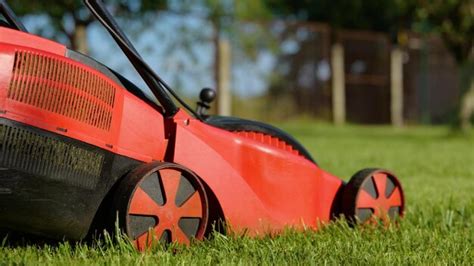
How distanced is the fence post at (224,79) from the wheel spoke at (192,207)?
1192cm

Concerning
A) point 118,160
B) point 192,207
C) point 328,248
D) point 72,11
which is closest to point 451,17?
point 72,11

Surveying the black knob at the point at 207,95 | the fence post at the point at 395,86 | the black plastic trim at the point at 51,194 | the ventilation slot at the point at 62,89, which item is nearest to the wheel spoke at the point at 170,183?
the black plastic trim at the point at 51,194

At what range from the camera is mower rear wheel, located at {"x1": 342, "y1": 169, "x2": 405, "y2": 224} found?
9.57 ft

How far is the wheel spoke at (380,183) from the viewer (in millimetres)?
2990

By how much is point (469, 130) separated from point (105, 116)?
432 inches

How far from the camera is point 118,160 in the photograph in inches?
90.7

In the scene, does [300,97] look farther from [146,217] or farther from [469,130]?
[146,217]

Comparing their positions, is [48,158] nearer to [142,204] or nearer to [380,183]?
[142,204]

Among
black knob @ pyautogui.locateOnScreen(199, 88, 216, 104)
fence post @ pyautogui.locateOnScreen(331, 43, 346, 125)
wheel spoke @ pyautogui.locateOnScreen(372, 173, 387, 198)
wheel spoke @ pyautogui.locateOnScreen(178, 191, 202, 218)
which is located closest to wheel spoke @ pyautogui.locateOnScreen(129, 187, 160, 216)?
wheel spoke @ pyautogui.locateOnScreen(178, 191, 202, 218)

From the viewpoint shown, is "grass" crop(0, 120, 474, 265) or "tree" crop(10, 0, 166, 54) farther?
"tree" crop(10, 0, 166, 54)

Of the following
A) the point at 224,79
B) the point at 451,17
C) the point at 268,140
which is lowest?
the point at 268,140

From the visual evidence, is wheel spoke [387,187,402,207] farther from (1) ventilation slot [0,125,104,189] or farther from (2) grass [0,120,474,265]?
(1) ventilation slot [0,125,104,189]

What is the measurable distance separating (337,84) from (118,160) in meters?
15.5

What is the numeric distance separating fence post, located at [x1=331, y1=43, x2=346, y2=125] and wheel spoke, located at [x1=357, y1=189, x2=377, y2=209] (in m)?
14.6
